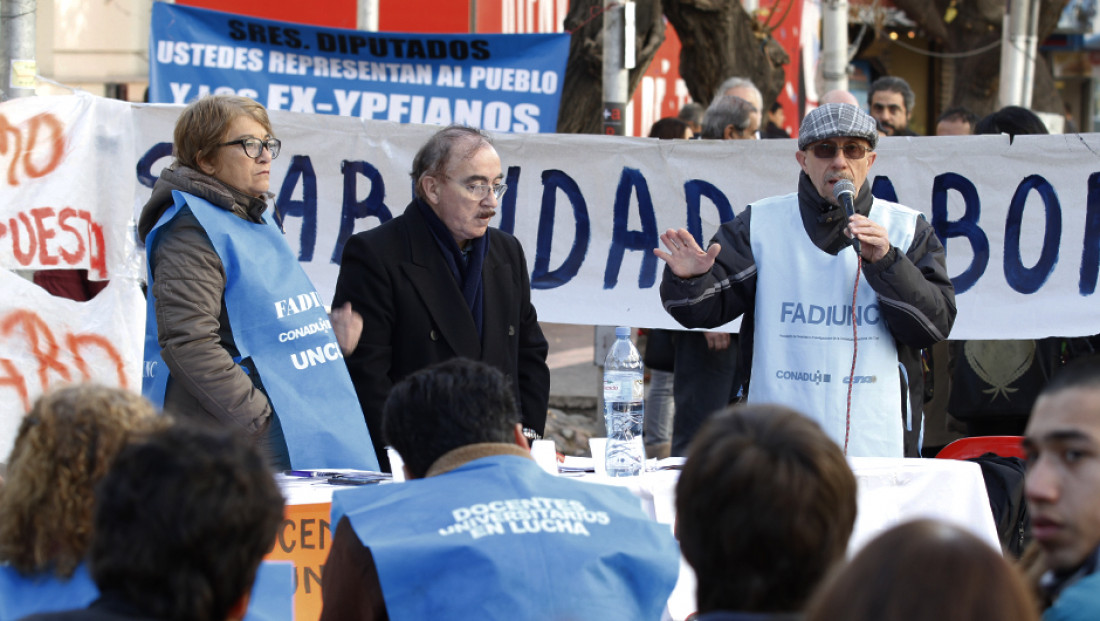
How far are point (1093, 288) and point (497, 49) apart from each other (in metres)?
4.15

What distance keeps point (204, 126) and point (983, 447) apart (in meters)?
3.20

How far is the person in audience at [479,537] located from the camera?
2506 mm

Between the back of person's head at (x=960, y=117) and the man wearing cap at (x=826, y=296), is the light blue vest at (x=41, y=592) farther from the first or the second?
the back of person's head at (x=960, y=117)

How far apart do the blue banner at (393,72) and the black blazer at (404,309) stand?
13.2ft

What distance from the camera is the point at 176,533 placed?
180 cm

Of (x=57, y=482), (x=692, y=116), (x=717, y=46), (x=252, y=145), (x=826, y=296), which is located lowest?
(x=57, y=482)

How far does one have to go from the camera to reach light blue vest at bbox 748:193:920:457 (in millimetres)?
4242

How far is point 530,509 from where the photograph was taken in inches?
101

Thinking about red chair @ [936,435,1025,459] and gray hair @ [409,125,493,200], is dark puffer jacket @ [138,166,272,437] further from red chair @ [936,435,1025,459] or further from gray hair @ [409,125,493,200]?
red chair @ [936,435,1025,459]

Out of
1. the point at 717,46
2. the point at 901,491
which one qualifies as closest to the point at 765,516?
the point at 901,491

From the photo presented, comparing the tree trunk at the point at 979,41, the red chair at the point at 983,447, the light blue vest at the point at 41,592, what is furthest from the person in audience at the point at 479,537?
the tree trunk at the point at 979,41

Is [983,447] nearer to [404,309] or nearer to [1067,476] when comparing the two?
[404,309]

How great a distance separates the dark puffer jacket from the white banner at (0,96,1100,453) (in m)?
1.84

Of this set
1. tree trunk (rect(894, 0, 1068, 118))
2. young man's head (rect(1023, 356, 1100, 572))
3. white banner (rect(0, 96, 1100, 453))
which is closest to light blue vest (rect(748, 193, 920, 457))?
young man's head (rect(1023, 356, 1100, 572))
